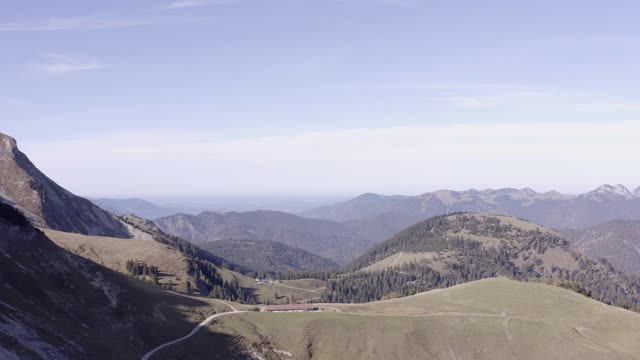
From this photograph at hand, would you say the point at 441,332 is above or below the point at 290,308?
below

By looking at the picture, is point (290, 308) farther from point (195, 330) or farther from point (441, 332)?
point (441, 332)

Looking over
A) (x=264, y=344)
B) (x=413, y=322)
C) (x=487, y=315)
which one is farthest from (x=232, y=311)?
(x=487, y=315)

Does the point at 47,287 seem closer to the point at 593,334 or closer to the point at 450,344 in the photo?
the point at 450,344

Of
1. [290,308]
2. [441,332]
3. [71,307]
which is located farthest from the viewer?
[290,308]

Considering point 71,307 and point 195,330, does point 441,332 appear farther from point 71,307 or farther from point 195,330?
point 71,307

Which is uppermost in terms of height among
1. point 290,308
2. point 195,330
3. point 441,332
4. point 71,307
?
point 71,307

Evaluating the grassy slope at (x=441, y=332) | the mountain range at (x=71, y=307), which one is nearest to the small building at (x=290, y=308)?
the grassy slope at (x=441, y=332)

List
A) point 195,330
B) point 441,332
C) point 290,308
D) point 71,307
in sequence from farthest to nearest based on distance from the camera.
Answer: point 290,308, point 441,332, point 195,330, point 71,307

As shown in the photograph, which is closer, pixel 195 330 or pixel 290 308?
pixel 195 330

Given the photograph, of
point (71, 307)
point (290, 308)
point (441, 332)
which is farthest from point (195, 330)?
point (441, 332)
